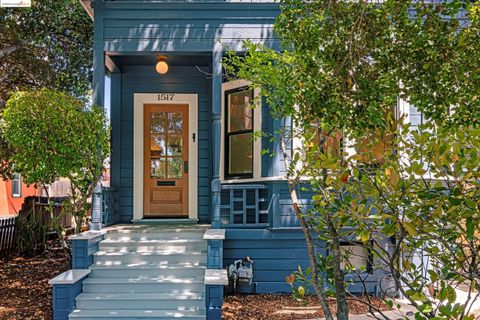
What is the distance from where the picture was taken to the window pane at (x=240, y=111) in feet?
23.1

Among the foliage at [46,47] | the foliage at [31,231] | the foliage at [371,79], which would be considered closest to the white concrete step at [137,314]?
the foliage at [371,79]

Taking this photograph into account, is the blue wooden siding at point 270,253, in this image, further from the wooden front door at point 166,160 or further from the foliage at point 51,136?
the foliage at point 51,136

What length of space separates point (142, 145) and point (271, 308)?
3.72m

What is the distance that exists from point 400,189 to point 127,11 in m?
5.62

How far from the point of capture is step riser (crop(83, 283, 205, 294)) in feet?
17.6

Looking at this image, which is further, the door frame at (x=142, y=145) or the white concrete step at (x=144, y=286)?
the door frame at (x=142, y=145)

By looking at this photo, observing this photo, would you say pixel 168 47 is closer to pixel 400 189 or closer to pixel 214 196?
pixel 214 196

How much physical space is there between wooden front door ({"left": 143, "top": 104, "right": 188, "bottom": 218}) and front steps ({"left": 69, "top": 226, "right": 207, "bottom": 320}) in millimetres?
1289

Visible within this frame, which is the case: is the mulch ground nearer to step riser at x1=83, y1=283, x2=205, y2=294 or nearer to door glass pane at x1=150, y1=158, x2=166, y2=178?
step riser at x1=83, y1=283, x2=205, y2=294

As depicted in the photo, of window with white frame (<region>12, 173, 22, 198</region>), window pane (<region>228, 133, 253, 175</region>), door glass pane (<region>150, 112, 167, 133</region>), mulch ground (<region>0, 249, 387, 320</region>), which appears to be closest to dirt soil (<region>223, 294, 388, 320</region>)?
mulch ground (<region>0, 249, 387, 320</region>)

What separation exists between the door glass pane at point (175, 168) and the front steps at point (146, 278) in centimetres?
155

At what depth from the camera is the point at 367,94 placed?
2.63 metres

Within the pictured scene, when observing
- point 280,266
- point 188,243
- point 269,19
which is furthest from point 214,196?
point 269,19

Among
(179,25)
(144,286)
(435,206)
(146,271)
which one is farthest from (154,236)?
(435,206)
